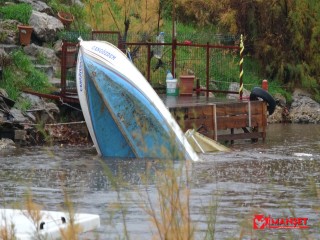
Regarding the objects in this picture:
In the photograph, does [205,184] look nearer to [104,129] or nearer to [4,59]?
[104,129]

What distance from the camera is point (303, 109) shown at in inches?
1282

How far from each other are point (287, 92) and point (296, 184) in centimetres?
1697

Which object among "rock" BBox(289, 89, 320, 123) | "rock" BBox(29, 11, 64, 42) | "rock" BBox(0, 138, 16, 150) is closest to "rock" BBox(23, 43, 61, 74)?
"rock" BBox(29, 11, 64, 42)

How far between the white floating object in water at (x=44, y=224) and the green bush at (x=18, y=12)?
19.7 m

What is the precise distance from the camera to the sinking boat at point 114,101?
20.9 m

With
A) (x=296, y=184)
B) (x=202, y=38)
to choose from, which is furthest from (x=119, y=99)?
(x=202, y=38)

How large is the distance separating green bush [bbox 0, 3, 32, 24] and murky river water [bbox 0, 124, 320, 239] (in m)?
7.33

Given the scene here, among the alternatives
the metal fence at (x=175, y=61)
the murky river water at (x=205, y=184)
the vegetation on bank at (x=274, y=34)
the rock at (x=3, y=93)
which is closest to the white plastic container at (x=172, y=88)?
the metal fence at (x=175, y=61)

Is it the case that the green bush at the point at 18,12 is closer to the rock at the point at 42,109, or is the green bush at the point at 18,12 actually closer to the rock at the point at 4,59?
the rock at the point at 4,59

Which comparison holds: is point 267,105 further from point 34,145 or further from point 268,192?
point 268,192

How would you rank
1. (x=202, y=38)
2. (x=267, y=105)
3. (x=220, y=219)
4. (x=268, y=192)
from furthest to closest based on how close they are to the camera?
(x=202, y=38), (x=267, y=105), (x=268, y=192), (x=220, y=219)

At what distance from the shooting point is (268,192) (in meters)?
16.2

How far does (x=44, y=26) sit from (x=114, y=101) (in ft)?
26.9

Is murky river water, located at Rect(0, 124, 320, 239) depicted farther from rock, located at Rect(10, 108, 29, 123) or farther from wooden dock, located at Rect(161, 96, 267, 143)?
rock, located at Rect(10, 108, 29, 123)
